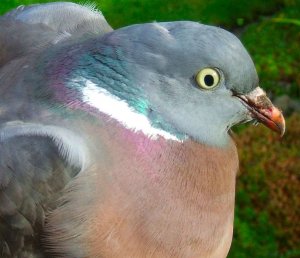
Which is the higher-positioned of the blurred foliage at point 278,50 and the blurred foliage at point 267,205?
the blurred foliage at point 278,50

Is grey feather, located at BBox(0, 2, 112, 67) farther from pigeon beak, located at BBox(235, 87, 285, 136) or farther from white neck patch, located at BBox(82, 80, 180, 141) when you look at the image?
pigeon beak, located at BBox(235, 87, 285, 136)

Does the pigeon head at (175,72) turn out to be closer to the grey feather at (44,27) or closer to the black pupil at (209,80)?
the black pupil at (209,80)

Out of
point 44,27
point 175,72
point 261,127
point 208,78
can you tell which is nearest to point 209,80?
point 208,78

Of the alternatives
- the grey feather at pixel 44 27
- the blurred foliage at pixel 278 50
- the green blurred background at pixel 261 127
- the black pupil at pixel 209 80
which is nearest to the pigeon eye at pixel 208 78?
the black pupil at pixel 209 80

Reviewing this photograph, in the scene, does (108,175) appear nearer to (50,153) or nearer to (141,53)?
(50,153)

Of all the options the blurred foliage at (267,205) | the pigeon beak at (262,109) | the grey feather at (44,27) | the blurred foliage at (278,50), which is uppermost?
the pigeon beak at (262,109)

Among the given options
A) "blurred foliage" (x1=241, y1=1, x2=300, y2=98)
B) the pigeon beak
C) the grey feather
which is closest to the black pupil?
the pigeon beak

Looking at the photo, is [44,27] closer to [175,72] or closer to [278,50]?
[175,72]
